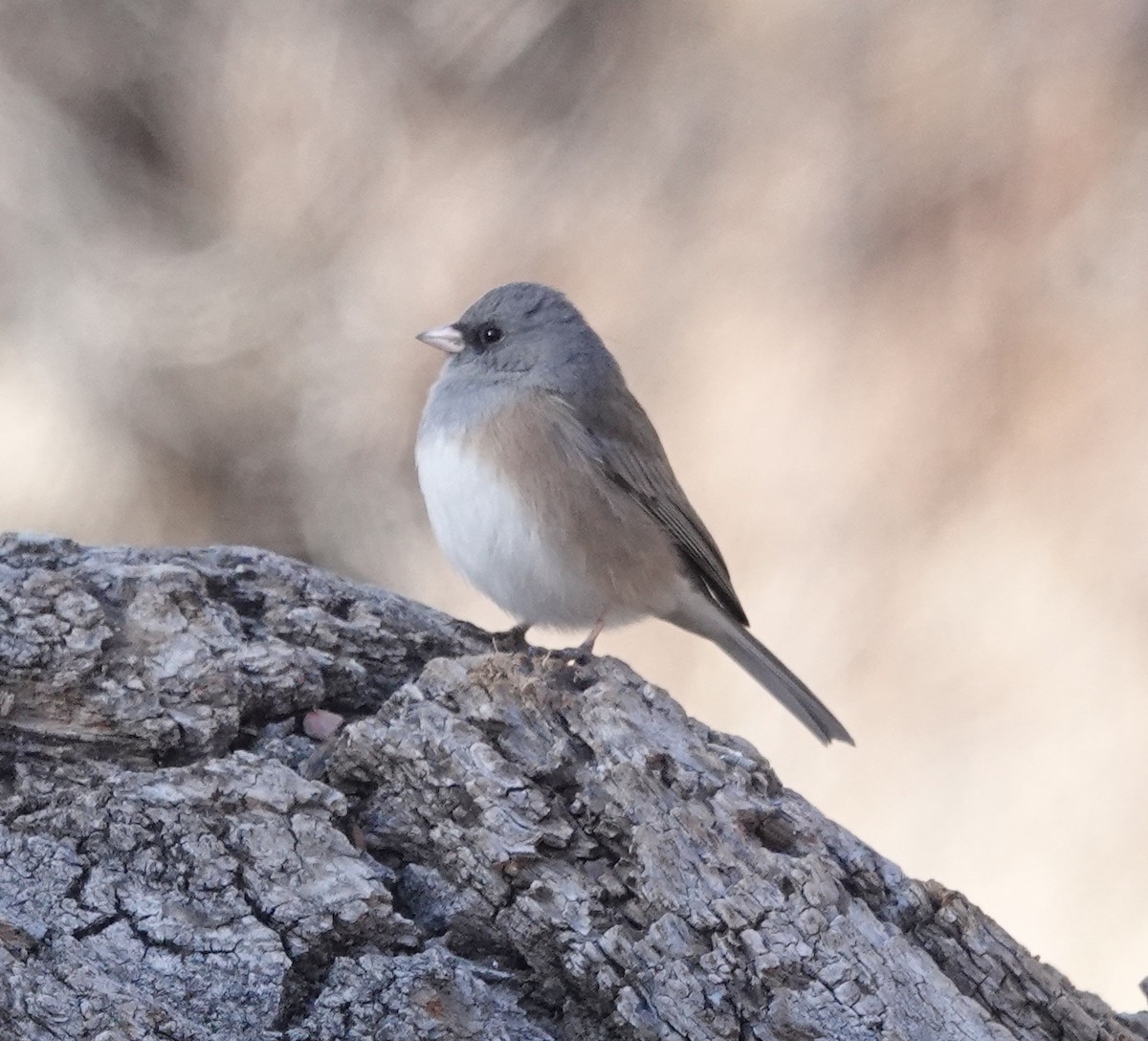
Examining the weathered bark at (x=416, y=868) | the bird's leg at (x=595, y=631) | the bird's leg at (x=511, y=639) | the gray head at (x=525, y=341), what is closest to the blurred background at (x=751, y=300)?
the gray head at (x=525, y=341)

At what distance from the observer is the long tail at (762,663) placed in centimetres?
316

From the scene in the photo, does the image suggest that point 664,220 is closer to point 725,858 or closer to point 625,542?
point 625,542

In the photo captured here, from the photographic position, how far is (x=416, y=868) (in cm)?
196

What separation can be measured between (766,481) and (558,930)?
274 centimetres

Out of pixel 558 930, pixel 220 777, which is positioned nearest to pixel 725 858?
pixel 558 930

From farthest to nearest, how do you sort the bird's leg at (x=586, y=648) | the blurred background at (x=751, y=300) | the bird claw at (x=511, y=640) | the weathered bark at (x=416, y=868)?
the blurred background at (x=751, y=300) → the bird claw at (x=511, y=640) → the bird's leg at (x=586, y=648) → the weathered bark at (x=416, y=868)

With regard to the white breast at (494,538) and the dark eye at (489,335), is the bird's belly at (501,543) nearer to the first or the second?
the white breast at (494,538)

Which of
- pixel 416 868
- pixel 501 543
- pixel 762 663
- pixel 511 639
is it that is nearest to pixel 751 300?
pixel 762 663

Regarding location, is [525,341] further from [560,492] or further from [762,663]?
[762,663]

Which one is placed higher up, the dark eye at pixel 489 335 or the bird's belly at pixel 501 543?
the dark eye at pixel 489 335

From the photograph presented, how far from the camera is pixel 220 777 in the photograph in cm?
192

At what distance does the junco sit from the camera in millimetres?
2834

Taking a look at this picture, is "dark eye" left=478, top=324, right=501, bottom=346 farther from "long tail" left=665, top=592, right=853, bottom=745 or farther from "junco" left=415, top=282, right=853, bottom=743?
"long tail" left=665, top=592, right=853, bottom=745

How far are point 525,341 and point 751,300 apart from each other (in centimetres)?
147
